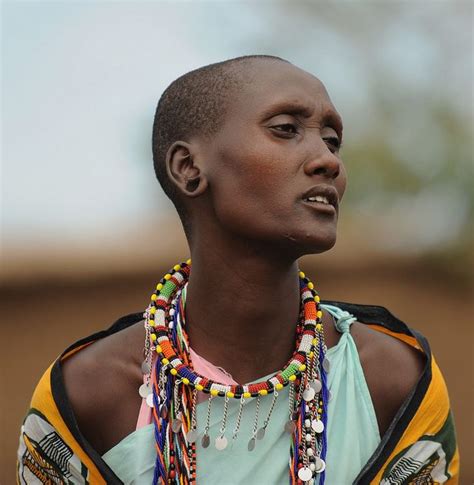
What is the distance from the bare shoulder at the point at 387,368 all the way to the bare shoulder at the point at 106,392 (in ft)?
2.79

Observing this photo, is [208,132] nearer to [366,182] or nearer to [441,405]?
[441,405]

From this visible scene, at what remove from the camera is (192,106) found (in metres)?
3.17

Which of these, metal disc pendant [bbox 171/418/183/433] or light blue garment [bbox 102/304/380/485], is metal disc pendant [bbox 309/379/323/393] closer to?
light blue garment [bbox 102/304/380/485]

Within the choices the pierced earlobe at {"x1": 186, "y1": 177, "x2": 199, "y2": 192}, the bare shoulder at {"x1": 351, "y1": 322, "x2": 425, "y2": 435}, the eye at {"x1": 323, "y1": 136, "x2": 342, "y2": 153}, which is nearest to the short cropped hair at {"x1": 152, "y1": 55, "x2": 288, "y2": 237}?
the pierced earlobe at {"x1": 186, "y1": 177, "x2": 199, "y2": 192}

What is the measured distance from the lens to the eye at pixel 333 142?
3.10 m

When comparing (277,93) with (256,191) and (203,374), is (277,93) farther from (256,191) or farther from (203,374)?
(203,374)

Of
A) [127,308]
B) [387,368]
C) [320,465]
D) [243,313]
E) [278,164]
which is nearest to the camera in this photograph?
[278,164]

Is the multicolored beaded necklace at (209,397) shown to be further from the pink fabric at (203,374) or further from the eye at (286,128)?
the eye at (286,128)

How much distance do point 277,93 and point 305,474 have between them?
133 centimetres

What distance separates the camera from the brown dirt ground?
834 cm

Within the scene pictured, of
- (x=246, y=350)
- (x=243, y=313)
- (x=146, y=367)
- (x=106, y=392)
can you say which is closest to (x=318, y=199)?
(x=243, y=313)

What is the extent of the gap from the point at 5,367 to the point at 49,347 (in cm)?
48

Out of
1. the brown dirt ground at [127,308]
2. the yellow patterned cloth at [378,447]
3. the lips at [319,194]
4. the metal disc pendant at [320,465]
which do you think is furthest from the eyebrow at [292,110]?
the brown dirt ground at [127,308]

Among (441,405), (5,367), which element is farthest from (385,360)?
(5,367)
